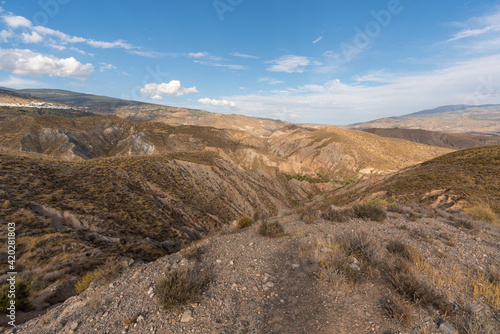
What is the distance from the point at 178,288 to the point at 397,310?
427cm

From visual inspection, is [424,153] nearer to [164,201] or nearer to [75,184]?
[164,201]

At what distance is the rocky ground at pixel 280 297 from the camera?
3662mm

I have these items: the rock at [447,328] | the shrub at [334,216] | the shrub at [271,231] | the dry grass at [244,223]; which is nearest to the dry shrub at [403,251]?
the rock at [447,328]

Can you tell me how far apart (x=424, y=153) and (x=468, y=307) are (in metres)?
95.9

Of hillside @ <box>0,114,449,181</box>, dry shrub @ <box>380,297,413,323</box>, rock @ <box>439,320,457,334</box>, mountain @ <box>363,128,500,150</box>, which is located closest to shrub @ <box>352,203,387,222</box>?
dry shrub @ <box>380,297,413,323</box>

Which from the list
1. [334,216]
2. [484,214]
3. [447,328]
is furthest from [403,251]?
[484,214]

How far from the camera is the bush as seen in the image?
577 centimetres

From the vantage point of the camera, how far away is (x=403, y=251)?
5.79 metres

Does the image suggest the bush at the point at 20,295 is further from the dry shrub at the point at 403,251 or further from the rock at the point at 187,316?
the dry shrub at the point at 403,251

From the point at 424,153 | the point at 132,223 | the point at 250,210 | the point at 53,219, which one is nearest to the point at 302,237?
the point at 132,223

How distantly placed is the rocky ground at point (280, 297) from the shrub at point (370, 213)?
2295mm

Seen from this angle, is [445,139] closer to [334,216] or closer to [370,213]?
[370,213]

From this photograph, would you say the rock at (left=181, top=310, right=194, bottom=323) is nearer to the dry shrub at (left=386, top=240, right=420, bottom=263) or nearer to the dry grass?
the dry shrub at (left=386, top=240, right=420, bottom=263)

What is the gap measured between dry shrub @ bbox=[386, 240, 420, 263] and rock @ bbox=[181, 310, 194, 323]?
5.69 m
